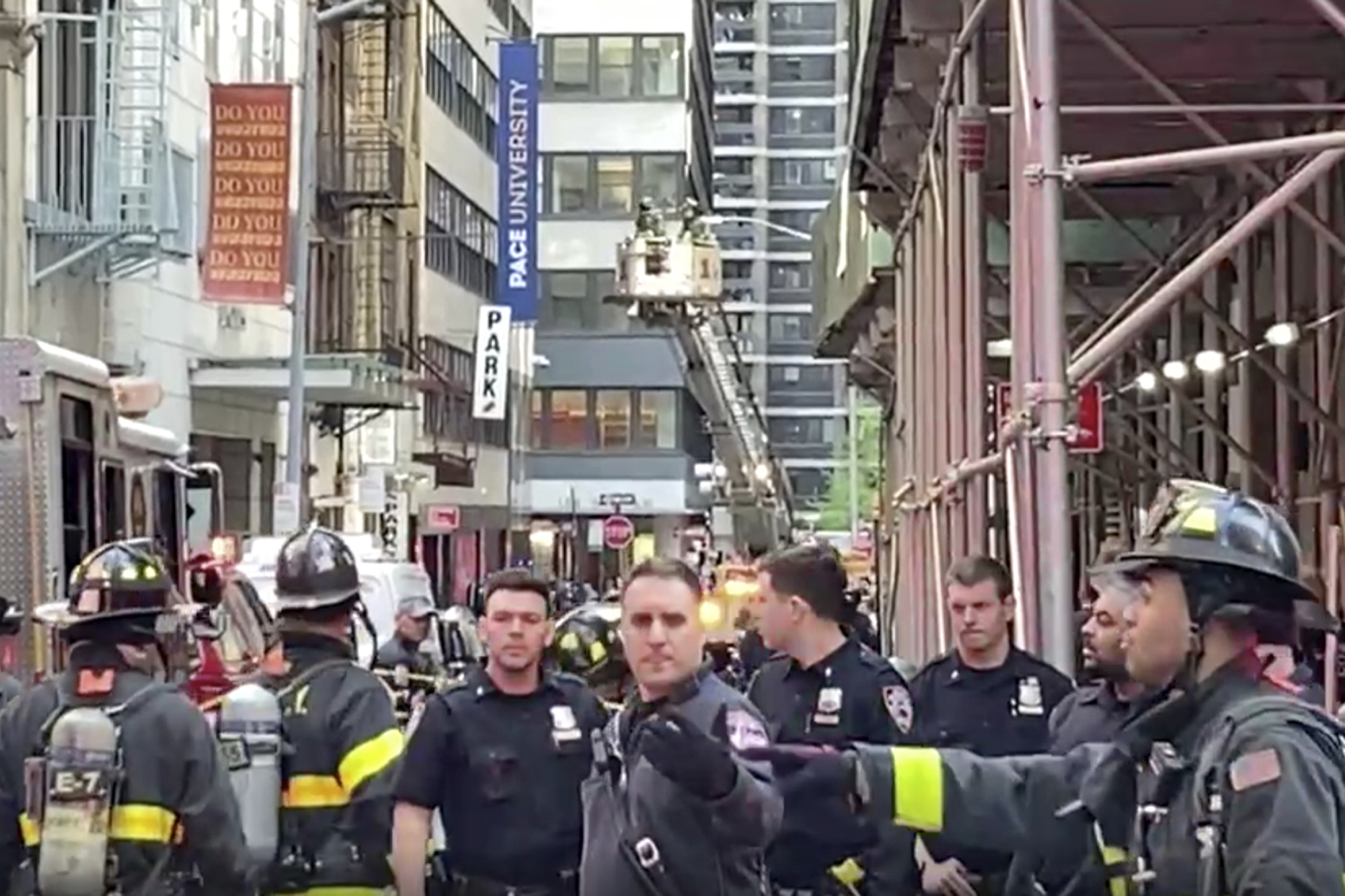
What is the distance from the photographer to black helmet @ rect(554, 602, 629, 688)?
9.67m

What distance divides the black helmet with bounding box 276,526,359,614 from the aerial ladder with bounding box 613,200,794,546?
48466 mm

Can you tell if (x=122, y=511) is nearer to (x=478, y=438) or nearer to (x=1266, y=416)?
(x=1266, y=416)

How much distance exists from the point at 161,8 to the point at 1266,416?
13996 mm

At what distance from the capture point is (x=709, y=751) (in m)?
5.00

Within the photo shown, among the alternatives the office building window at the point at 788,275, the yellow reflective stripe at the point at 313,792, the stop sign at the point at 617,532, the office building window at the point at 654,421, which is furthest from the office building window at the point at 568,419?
A: the office building window at the point at 788,275

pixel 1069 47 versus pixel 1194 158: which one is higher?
pixel 1069 47

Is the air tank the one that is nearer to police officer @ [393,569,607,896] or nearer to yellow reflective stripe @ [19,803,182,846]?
yellow reflective stripe @ [19,803,182,846]

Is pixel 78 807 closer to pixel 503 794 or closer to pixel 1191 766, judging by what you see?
pixel 503 794

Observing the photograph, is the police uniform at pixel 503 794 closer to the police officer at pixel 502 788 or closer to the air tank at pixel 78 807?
the police officer at pixel 502 788

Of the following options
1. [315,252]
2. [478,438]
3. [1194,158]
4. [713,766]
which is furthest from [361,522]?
[713,766]

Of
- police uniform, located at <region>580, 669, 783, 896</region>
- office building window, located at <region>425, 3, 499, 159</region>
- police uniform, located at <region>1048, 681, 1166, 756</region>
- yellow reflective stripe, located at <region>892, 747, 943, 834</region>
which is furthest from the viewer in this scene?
office building window, located at <region>425, 3, 499, 159</region>

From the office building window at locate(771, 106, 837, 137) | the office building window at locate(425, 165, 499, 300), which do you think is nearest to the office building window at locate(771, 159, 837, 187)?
the office building window at locate(771, 106, 837, 137)

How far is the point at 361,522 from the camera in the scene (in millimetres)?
44844

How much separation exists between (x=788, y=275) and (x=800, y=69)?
13987 millimetres
